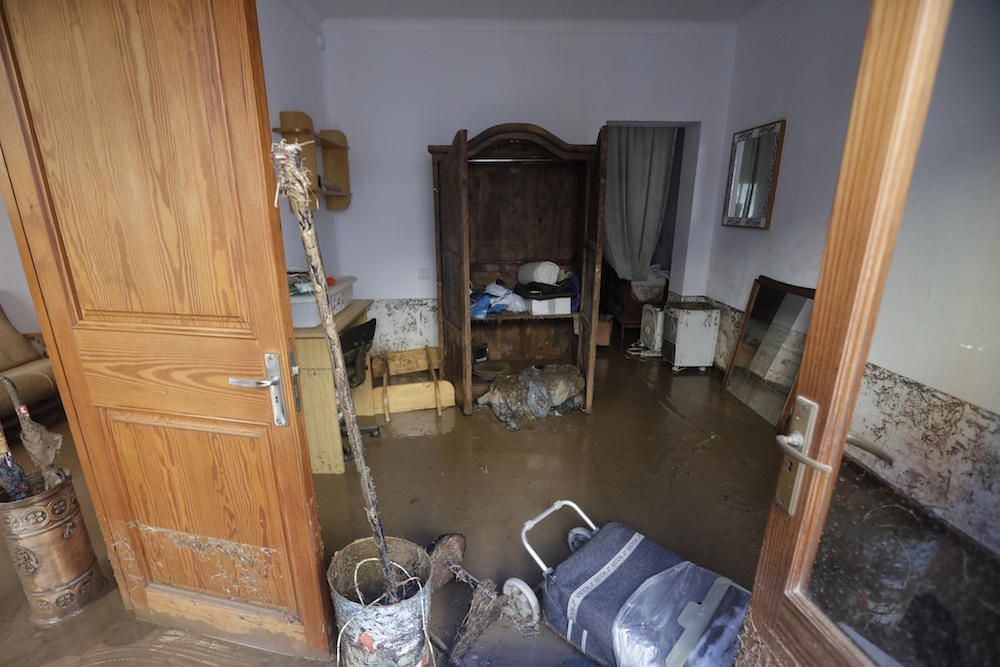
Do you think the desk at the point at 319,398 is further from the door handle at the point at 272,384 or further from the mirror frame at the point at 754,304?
the mirror frame at the point at 754,304

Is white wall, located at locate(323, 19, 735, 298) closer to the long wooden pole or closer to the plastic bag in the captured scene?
the long wooden pole

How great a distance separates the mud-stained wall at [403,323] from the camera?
4281 mm

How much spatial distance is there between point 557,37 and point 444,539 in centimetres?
386

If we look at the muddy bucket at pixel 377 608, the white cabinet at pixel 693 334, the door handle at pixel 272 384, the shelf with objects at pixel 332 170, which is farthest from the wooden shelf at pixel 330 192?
the white cabinet at pixel 693 334

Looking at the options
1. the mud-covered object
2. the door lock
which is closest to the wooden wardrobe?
the mud-covered object

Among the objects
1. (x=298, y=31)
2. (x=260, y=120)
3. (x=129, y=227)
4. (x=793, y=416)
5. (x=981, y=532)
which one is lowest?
(x=981, y=532)

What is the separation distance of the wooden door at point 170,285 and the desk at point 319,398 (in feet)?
2.86

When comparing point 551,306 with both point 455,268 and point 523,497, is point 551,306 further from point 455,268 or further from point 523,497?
point 523,497

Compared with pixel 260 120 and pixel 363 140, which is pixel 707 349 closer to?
pixel 363 140

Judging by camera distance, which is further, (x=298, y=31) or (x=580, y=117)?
(x=580, y=117)

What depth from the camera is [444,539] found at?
5.93ft

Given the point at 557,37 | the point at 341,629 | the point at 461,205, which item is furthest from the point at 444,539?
the point at 557,37

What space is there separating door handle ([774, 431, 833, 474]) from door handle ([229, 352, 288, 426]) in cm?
120

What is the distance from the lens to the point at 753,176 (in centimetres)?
358
